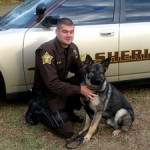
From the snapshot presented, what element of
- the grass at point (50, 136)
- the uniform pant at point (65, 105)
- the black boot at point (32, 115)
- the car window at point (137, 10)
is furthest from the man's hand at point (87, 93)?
the car window at point (137, 10)

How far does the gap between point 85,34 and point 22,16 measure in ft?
3.27

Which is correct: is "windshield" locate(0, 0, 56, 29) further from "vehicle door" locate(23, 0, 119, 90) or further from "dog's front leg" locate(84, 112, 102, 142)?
"dog's front leg" locate(84, 112, 102, 142)

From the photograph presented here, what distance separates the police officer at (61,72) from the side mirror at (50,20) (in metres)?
0.26

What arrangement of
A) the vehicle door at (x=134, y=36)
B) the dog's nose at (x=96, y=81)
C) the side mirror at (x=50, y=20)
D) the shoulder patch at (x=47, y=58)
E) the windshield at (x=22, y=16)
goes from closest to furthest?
the dog's nose at (x=96, y=81) < the shoulder patch at (x=47, y=58) < the side mirror at (x=50, y=20) < the windshield at (x=22, y=16) < the vehicle door at (x=134, y=36)

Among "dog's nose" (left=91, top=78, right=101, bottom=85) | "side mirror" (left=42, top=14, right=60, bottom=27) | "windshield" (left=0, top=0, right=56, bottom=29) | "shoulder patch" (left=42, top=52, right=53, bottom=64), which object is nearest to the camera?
"dog's nose" (left=91, top=78, right=101, bottom=85)

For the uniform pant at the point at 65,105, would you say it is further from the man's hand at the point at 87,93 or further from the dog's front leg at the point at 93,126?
the man's hand at the point at 87,93

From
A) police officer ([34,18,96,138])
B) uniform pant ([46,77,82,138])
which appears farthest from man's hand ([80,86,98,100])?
uniform pant ([46,77,82,138])

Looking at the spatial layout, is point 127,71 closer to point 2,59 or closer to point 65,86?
point 65,86

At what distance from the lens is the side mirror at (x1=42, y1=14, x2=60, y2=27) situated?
10.9 ft

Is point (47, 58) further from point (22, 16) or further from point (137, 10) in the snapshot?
point (137, 10)

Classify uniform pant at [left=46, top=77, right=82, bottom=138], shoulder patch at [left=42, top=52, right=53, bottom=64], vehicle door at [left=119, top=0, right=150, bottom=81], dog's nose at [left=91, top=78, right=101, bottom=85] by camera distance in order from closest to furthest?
dog's nose at [left=91, top=78, right=101, bottom=85]
shoulder patch at [left=42, top=52, right=53, bottom=64]
uniform pant at [left=46, top=77, right=82, bottom=138]
vehicle door at [left=119, top=0, right=150, bottom=81]

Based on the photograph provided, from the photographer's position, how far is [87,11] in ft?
12.0

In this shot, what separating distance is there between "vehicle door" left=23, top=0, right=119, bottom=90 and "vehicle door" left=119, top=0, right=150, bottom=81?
0.13 meters

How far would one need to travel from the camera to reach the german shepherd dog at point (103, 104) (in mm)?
2910
